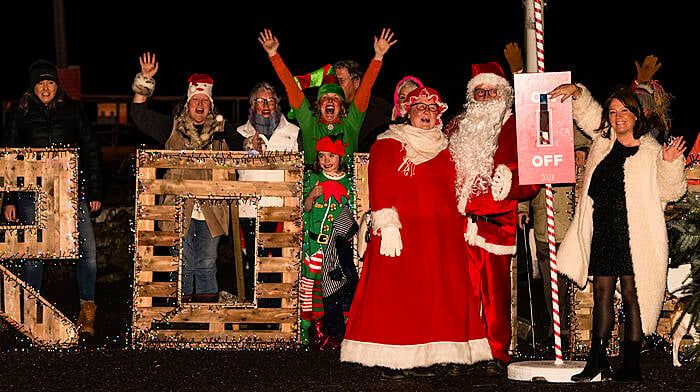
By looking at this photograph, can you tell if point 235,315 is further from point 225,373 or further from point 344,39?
point 344,39

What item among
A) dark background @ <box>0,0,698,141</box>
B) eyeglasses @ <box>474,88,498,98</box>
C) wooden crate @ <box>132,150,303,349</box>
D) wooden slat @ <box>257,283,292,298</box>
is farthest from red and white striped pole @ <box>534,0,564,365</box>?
dark background @ <box>0,0,698,141</box>

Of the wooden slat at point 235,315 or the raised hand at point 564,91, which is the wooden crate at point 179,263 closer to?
the wooden slat at point 235,315

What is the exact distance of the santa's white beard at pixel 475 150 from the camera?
9.33m

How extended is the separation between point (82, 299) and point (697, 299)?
196 inches

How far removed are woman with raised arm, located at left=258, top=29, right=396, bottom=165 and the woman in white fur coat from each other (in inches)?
86.9

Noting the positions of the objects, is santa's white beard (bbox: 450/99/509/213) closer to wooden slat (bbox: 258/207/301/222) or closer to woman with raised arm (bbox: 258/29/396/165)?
woman with raised arm (bbox: 258/29/396/165)

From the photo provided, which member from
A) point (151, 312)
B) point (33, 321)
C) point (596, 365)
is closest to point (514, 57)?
point (596, 365)

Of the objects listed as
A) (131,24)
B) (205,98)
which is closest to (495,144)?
(205,98)

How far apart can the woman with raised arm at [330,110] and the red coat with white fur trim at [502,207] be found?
167 centimetres

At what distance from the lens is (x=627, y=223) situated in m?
8.96

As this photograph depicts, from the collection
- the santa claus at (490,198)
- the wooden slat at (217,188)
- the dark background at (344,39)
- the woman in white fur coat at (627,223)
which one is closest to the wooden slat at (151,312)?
the wooden slat at (217,188)

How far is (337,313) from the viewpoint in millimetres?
10539

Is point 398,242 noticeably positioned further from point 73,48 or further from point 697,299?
point 73,48

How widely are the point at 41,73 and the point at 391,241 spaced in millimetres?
3792
